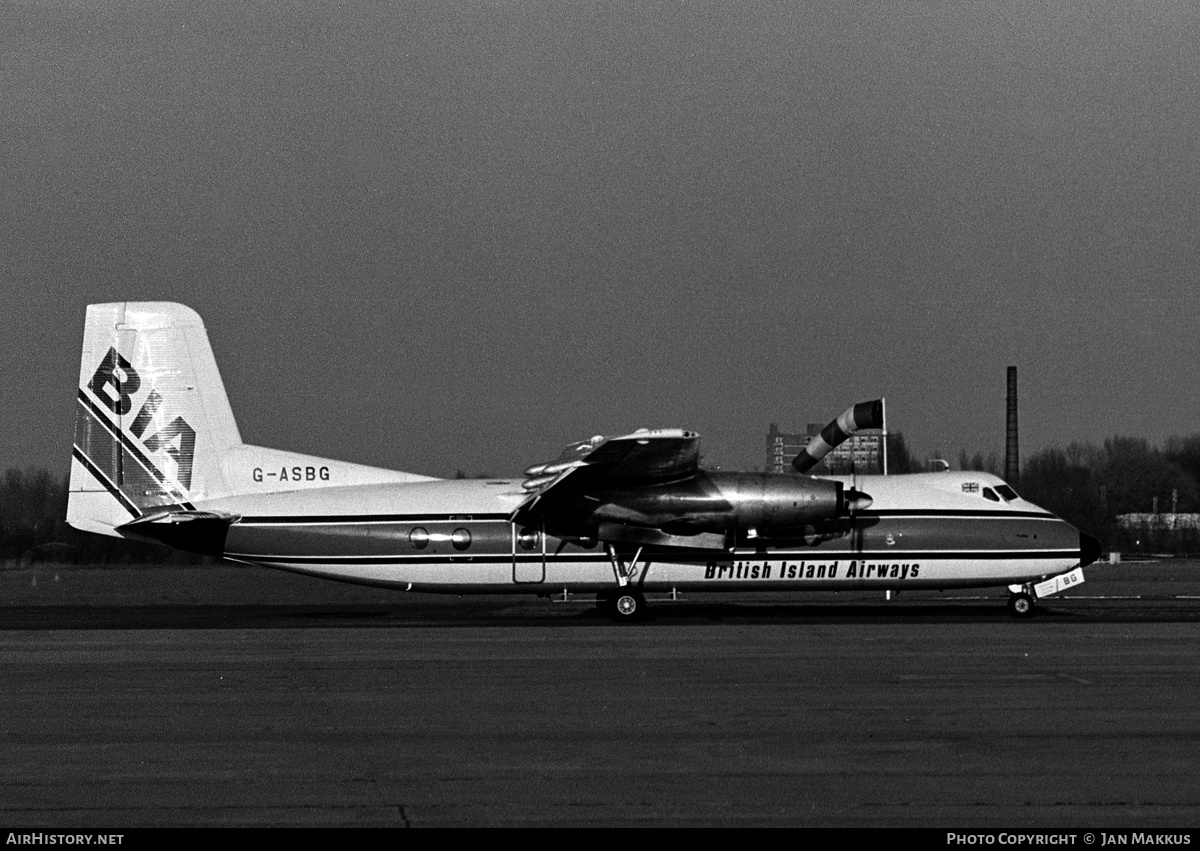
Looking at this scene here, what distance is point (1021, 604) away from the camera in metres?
28.6

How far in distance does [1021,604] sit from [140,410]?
61.2 feet

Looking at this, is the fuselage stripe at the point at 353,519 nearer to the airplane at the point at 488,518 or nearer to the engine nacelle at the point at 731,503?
the airplane at the point at 488,518

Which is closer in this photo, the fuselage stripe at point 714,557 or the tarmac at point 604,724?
the tarmac at point 604,724

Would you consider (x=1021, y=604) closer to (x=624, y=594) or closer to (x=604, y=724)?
(x=624, y=594)

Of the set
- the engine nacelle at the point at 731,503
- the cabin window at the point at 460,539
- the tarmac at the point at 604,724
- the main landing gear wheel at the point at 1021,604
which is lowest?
the main landing gear wheel at the point at 1021,604

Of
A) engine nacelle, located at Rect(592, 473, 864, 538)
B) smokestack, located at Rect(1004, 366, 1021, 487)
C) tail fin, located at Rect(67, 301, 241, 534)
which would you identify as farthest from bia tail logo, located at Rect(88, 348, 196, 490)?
smokestack, located at Rect(1004, 366, 1021, 487)

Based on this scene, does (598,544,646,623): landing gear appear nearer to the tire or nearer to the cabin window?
the tire

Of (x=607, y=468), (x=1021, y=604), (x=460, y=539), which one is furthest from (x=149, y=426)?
(x=1021, y=604)

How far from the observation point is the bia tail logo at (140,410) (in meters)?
27.6

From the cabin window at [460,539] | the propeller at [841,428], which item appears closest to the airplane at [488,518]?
the cabin window at [460,539]

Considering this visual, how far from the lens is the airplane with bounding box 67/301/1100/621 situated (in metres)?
27.3

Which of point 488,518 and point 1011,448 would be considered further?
point 1011,448

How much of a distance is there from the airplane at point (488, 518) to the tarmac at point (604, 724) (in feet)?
7.68

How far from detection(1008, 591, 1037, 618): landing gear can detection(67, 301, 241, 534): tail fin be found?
16.5m
